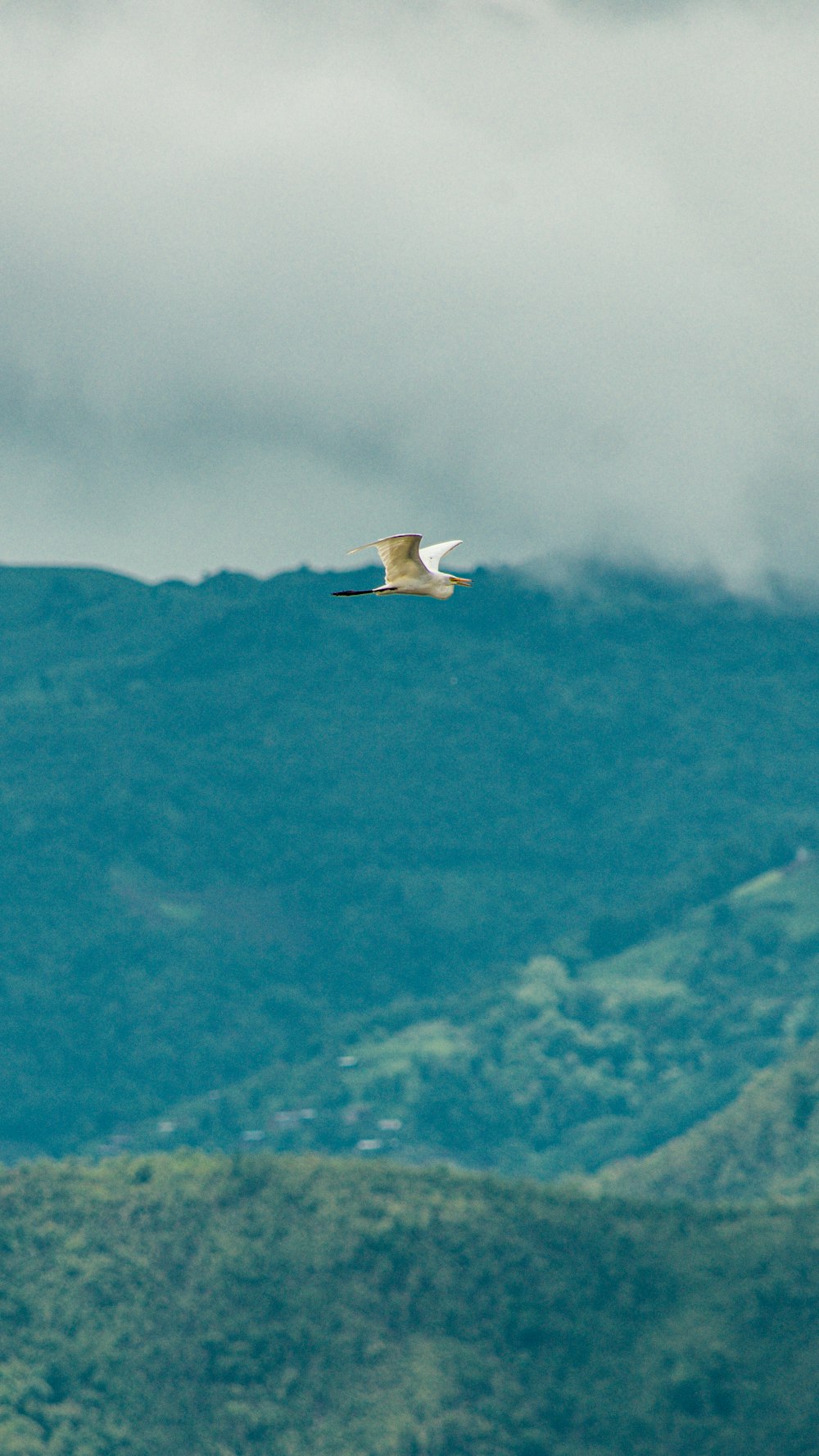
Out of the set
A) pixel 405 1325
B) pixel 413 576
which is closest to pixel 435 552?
pixel 413 576

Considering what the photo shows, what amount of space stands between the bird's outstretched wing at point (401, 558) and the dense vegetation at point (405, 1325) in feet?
388

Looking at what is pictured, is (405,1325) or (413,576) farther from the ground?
(413,576)

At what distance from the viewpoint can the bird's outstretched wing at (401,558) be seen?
31.6 m

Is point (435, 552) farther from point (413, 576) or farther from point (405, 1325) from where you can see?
point (405, 1325)

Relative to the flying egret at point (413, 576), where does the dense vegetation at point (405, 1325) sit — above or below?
below

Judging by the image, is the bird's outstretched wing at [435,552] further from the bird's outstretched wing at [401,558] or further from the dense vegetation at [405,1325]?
the dense vegetation at [405,1325]

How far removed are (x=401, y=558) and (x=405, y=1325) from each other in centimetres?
12378

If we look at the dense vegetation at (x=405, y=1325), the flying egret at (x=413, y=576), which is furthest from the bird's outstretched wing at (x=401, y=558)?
the dense vegetation at (x=405, y=1325)

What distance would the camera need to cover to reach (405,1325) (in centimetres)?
Result: 15088

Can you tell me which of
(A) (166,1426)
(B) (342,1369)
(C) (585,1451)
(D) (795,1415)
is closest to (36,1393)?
(A) (166,1426)

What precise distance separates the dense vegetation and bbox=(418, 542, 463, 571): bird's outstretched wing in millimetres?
116921

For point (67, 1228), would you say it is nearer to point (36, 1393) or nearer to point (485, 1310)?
point (36, 1393)

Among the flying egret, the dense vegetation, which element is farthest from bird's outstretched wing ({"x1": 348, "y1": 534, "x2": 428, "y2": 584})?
the dense vegetation

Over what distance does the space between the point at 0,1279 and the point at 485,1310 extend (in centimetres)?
3120
